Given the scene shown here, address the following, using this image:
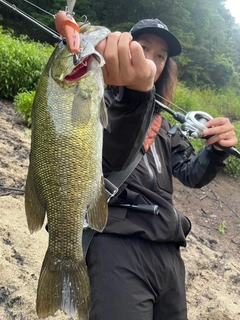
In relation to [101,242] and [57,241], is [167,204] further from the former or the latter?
[57,241]

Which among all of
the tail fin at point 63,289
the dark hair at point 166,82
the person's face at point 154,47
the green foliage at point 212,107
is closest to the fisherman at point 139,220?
the person's face at point 154,47

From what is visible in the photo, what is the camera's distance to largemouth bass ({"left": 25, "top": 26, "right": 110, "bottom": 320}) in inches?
60.7

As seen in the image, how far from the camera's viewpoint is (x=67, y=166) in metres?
1.56

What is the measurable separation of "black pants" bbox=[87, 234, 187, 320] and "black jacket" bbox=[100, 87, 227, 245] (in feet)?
0.26

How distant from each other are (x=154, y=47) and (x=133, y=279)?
61.6 inches

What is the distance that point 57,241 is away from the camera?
1.66 m

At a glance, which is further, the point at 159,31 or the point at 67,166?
the point at 159,31

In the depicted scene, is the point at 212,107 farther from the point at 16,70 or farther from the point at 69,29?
the point at 69,29

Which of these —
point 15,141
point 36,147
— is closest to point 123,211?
point 36,147

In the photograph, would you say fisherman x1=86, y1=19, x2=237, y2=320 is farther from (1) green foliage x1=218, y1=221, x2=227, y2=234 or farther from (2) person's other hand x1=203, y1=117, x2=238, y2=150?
(1) green foliage x1=218, y1=221, x2=227, y2=234

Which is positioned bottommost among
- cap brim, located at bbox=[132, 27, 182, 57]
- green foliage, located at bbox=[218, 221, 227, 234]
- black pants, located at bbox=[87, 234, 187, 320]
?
green foliage, located at bbox=[218, 221, 227, 234]

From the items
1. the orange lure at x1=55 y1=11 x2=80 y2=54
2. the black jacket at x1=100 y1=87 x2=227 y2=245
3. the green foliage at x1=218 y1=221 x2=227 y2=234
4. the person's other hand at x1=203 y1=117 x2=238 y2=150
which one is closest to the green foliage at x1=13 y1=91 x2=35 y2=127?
the green foliage at x1=218 y1=221 x2=227 y2=234

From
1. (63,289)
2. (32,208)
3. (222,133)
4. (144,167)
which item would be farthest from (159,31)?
(63,289)

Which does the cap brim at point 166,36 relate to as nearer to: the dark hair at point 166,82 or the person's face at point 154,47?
the person's face at point 154,47
